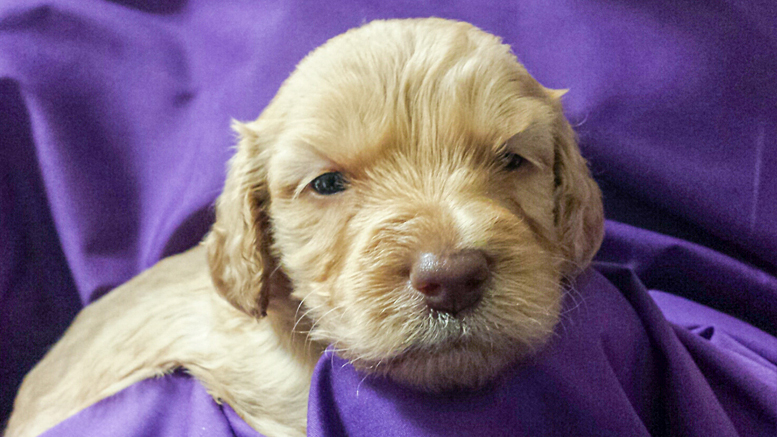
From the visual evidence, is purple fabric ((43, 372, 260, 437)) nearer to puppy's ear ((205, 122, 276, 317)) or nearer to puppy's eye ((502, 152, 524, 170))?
puppy's ear ((205, 122, 276, 317))

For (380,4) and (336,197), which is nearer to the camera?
(336,197)

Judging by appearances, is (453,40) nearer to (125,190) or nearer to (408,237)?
(408,237)

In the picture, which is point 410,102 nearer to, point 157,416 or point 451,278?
point 451,278

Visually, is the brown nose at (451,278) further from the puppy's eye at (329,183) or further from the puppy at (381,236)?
the puppy's eye at (329,183)

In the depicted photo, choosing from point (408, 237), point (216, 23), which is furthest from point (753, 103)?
point (216, 23)

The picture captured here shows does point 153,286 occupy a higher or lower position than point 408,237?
lower

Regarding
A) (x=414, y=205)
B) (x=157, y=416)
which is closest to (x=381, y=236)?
(x=414, y=205)

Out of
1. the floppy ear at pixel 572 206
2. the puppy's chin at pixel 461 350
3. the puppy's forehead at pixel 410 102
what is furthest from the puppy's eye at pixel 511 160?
the puppy's chin at pixel 461 350

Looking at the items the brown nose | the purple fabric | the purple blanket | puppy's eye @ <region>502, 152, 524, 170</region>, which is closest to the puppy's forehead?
puppy's eye @ <region>502, 152, 524, 170</region>
